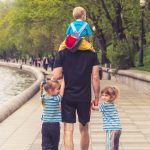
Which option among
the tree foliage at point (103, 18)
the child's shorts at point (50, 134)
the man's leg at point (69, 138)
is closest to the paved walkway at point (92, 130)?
the child's shorts at point (50, 134)

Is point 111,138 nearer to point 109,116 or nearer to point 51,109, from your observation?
point 109,116

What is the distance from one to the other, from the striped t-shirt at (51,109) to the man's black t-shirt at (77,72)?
171 mm

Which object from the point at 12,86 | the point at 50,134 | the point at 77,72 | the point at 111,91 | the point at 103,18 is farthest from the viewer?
the point at 103,18

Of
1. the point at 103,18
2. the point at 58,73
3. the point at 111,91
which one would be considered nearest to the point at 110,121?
the point at 111,91

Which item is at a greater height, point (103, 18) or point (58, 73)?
point (103, 18)

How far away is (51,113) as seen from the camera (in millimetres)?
7906

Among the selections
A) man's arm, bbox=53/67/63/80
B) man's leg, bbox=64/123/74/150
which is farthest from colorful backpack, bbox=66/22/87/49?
man's leg, bbox=64/123/74/150

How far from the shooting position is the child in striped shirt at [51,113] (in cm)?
778

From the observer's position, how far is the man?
7.80 m

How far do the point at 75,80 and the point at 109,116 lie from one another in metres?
0.71

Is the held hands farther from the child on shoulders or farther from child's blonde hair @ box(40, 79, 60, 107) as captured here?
the child on shoulders

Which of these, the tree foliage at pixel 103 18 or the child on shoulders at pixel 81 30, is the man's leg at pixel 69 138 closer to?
the child on shoulders at pixel 81 30

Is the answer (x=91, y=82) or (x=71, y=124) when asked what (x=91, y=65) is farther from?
(x=71, y=124)

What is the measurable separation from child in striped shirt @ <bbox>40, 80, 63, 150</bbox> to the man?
11cm
